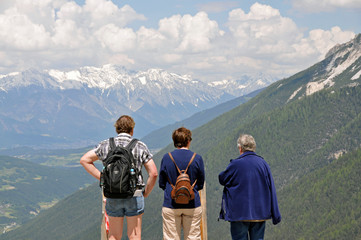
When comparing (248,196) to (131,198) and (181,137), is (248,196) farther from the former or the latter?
(131,198)

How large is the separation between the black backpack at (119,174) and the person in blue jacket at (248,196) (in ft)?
11.1

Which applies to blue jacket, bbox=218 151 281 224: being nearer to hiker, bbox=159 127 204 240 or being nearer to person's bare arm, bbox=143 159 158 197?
hiker, bbox=159 127 204 240

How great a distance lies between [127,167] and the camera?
16.8 m

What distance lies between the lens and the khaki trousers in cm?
1791

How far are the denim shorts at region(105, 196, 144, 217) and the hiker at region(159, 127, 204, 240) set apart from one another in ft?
3.30

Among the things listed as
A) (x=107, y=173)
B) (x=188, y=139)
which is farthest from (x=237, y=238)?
(x=107, y=173)

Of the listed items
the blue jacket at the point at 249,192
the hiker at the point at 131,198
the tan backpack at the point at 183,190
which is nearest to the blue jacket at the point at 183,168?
the tan backpack at the point at 183,190

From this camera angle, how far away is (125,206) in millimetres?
17375

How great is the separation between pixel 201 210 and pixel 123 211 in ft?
9.69

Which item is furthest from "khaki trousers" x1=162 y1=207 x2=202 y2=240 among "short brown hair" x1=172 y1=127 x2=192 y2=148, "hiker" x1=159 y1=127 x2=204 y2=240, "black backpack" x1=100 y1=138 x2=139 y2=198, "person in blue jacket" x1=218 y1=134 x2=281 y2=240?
"short brown hair" x1=172 y1=127 x2=192 y2=148

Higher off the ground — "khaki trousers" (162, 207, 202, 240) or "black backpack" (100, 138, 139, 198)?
"black backpack" (100, 138, 139, 198)

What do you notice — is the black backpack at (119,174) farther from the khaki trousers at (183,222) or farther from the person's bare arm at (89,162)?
the khaki trousers at (183,222)

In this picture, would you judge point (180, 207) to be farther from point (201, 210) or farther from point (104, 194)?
point (104, 194)

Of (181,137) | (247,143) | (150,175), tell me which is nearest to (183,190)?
(150,175)
